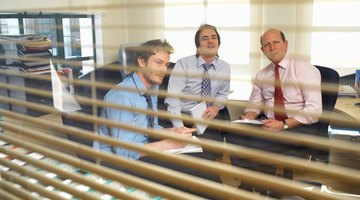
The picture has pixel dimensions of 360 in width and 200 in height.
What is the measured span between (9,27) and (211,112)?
1.14 meters

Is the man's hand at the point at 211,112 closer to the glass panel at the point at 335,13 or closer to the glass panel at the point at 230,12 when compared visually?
the glass panel at the point at 230,12

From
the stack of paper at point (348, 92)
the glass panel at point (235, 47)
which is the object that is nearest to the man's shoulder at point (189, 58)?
the glass panel at point (235, 47)

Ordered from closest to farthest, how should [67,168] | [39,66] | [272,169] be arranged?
1. [272,169]
2. [67,168]
3. [39,66]

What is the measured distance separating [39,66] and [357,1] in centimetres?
129

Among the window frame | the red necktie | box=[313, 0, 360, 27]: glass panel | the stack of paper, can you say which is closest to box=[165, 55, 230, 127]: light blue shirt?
the red necktie

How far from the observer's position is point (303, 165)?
0.53 metres

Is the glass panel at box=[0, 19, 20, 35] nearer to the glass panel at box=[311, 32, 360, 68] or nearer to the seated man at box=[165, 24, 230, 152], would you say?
the seated man at box=[165, 24, 230, 152]

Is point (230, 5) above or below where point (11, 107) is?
above

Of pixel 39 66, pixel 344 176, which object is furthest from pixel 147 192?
pixel 39 66

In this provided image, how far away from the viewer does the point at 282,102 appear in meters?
0.75

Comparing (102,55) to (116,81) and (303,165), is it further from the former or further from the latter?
(303,165)

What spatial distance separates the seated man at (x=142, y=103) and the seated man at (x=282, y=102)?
0.16 meters

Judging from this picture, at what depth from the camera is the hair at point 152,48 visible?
35.6 inches

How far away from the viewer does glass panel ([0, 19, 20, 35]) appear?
1516 mm
